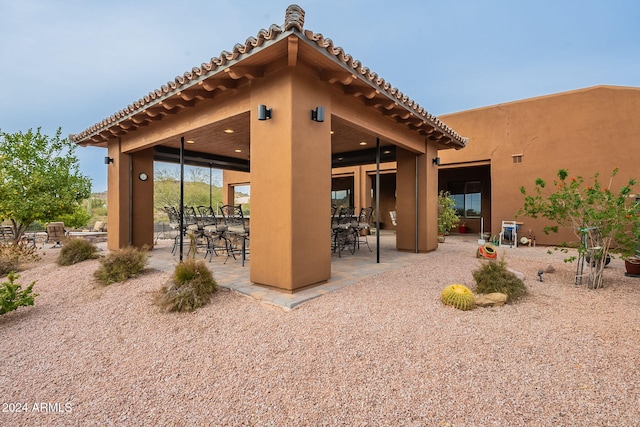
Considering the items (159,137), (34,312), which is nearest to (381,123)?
(159,137)

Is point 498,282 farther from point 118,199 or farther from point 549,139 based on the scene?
point 118,199

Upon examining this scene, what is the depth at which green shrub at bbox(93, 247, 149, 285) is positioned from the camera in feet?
15.5

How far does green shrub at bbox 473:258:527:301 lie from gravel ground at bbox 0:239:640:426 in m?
0.20

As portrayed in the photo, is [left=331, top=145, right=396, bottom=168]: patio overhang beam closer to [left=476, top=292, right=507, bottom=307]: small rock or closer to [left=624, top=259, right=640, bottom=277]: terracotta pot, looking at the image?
[left=624, top=259, right=640, bottom=277]: terracotta pot

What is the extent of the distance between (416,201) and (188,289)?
566 cm

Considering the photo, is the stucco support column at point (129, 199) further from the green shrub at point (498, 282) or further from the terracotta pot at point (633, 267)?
the terracotta pot at point (633, 267)

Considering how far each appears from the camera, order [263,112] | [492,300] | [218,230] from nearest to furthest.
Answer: [492,300]
[263,112]
[218,230]

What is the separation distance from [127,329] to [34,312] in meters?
1.87

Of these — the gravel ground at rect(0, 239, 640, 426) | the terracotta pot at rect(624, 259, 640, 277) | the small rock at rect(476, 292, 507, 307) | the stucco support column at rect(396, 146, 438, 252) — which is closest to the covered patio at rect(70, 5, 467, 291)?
the gravel ground at rect(0, 239, 640, 426)

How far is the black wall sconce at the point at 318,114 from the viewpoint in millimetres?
3957

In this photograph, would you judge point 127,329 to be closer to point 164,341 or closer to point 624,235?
point 164,341

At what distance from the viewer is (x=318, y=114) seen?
396 cm

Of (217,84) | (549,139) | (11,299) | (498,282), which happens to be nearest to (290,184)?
(217,84)

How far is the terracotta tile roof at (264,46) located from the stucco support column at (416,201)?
1233 mm
